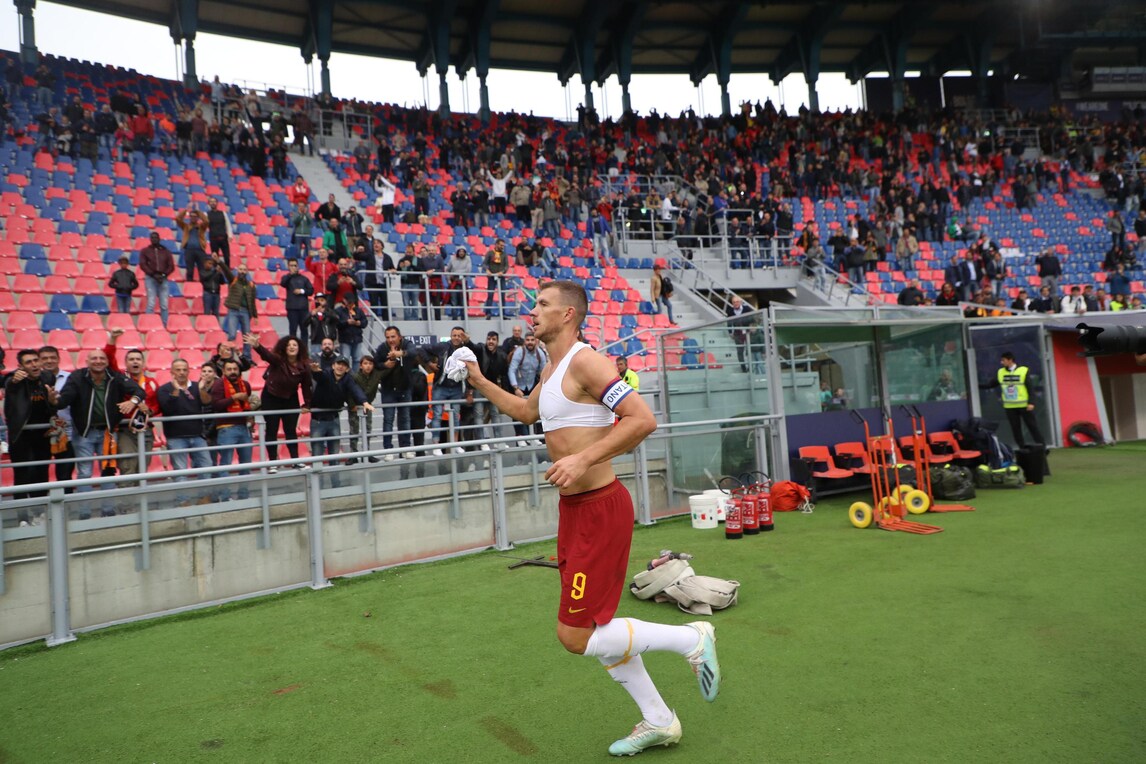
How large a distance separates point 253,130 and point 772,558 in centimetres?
1754

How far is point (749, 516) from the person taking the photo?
26.6 ft

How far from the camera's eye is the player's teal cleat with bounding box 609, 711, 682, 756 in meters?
3.25

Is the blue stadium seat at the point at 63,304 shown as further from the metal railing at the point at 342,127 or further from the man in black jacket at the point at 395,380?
the metal railing at the point at 342,127

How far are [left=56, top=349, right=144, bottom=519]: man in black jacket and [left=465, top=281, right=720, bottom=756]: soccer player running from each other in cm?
588

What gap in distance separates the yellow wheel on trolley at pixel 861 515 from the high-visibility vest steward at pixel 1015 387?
6186 millimetres

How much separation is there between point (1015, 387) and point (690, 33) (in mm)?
25543

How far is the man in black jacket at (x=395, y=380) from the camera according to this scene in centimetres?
912

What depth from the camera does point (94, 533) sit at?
569cm

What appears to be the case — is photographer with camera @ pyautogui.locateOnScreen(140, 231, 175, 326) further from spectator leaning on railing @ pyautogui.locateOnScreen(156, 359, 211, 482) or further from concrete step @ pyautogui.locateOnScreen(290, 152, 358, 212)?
concrete step @ pyautogui.locateOnScreen(290, 152, 358, 212)

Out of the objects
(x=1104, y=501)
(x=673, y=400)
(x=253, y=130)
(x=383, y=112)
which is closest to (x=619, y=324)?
(x=673, y=400)

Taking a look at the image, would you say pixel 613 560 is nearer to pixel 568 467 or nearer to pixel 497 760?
pixel 568 467

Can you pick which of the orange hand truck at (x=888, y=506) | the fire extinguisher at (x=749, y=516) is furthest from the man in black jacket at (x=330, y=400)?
the orange hand truck at (x=888, y=506)

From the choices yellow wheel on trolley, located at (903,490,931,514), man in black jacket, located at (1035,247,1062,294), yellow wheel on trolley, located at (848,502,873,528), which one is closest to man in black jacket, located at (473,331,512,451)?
yellow wheel on trolley, located at (848,502,873,528)

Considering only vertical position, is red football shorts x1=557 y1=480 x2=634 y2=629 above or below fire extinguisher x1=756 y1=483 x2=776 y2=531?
above
